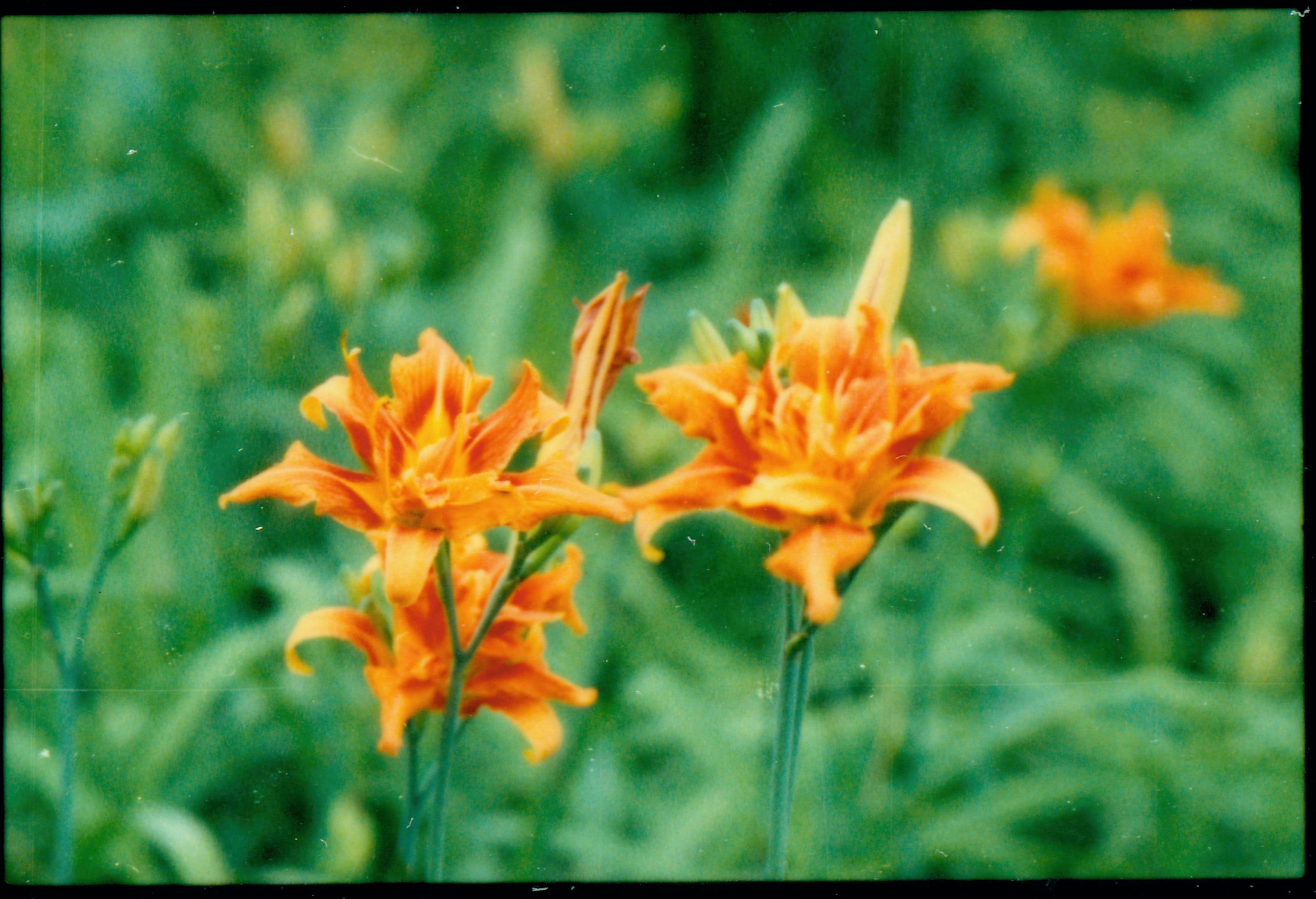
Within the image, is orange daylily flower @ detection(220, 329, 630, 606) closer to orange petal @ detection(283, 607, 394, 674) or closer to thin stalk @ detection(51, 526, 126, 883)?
orange petal @ detection(283, 607, 394, 674)

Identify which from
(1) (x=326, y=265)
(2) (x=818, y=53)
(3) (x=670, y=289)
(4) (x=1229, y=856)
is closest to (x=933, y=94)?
(2) (x=818, y=53)

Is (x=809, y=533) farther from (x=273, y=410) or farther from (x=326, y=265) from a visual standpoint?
(x=273, y=410)

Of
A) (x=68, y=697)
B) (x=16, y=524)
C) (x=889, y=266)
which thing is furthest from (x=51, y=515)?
(x=889, y=266)

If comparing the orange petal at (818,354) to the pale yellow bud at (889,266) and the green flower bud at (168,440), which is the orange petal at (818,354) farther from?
the green flower bud at (168,440)

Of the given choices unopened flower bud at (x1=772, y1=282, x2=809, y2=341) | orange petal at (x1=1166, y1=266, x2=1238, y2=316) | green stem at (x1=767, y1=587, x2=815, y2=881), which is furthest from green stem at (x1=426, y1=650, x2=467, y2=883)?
orange petal at (x1=1166, y1=266, x2=1238, y2=316)

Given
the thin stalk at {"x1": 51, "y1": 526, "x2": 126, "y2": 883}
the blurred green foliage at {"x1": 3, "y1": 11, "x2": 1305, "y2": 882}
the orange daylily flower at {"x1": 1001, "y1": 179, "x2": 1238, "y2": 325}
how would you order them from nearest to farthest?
1. the thin stalk at {"x1": 51, "y1": 526, "x2": 126, "y2": 883}
2. the blurred green foliage at {"x1": 3, "y1": 11, "x2": 1305, "y2": 882}
3. the orange daylily flower at {"x1": 1001, "y1": 179, "x2": 1238, "y2": 325}

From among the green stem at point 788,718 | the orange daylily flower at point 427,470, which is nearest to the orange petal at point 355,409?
the orange daylily flower at point 427,470
